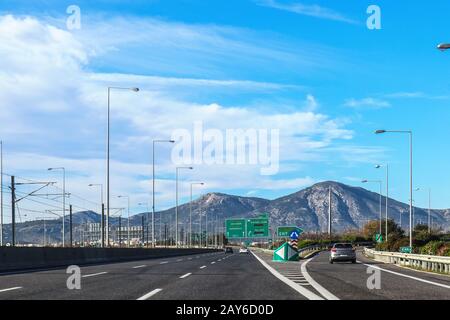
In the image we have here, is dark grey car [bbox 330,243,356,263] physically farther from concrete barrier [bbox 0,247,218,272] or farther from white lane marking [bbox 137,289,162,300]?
white lane marking [bbox 137,289,162,300]

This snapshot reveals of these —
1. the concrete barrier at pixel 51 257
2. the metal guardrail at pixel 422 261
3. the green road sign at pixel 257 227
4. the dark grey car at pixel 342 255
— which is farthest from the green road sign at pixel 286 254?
the green road sign at pixel 257 227

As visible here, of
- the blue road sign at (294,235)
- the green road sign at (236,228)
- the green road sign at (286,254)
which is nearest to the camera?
the green road sign at (286,254)

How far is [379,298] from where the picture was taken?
48.9 ft

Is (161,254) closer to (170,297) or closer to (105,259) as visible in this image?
(105,259)

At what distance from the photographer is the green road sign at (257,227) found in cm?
9938

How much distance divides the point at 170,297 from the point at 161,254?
171 feet

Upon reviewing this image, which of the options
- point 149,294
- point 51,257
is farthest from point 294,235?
point 149,294

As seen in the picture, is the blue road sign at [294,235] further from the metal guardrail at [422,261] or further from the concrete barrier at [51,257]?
the concrete barrier at [51,257]

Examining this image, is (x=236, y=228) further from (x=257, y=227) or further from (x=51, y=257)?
(x=51, y=257)

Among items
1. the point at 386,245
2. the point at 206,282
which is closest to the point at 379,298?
the point at 206,282

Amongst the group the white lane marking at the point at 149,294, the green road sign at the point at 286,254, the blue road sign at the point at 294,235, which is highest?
the white lane marking at the point at 149,294

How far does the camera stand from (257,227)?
9925 centimetres

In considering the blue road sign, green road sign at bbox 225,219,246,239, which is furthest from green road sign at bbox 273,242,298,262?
green road sign at bbox 225,219,246,239
